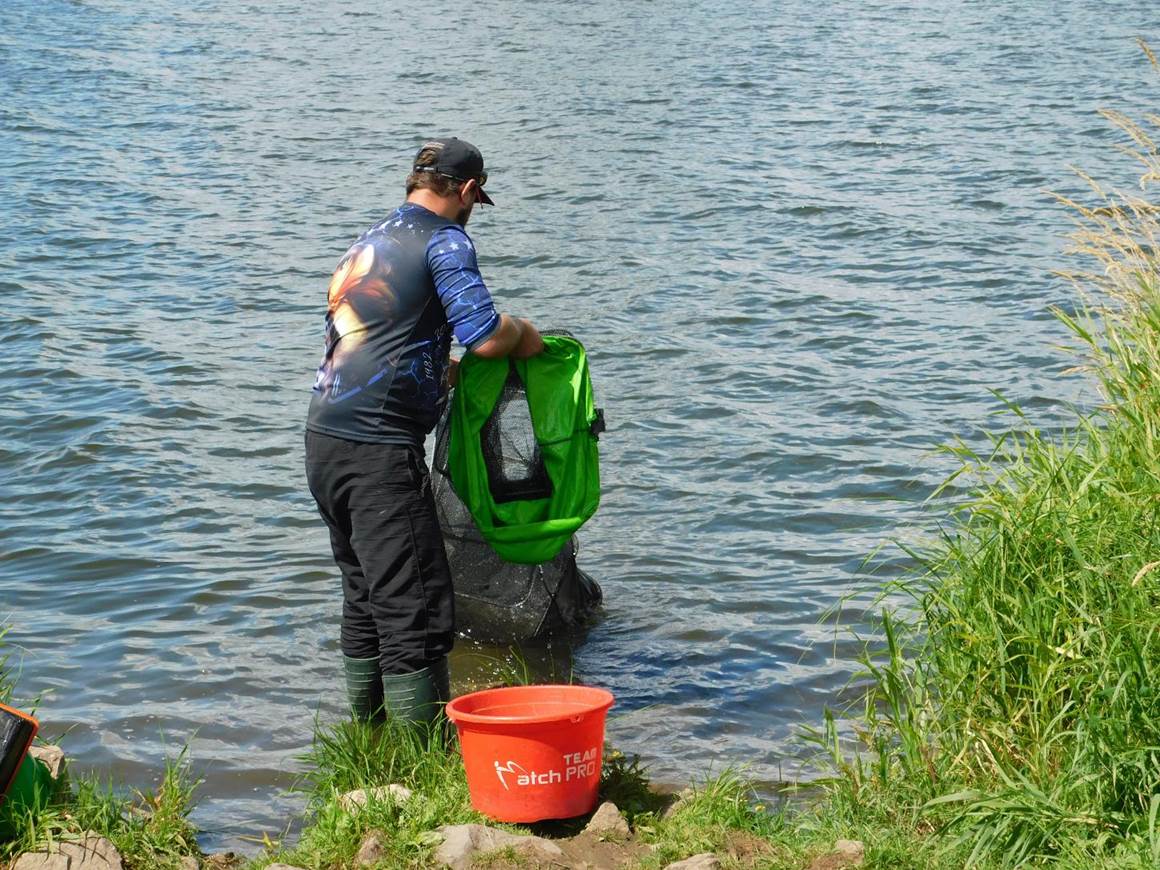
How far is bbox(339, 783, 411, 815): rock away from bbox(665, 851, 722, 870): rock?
35.1 inches

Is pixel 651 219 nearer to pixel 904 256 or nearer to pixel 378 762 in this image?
pixel 904 256

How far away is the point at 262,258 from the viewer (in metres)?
14.2

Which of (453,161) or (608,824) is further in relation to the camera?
(453,161)

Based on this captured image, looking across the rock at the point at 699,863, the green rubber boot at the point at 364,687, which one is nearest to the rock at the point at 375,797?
the green rubber boot at the point at 364,687

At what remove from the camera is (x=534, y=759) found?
4.60 meters

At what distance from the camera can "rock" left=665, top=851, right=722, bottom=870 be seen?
4.37 meters

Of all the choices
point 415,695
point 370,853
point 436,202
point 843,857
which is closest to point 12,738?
point 370,853

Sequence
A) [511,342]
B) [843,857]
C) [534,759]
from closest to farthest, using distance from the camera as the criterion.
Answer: [843,857]
[534,759]
[511,342]

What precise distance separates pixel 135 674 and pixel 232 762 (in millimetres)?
1054

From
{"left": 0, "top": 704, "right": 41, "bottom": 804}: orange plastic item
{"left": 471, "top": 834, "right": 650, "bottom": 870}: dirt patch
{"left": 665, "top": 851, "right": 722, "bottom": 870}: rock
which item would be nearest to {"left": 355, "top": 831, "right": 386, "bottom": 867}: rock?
{"left": 471, "top": 834, "right": 650, "bottom": 870}: dirt patch

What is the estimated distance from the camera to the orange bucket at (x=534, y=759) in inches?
179

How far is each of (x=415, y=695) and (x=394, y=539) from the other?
1.78 ft

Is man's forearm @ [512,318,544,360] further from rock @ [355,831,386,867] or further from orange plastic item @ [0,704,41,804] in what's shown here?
orange plastic item @ [0,704,41,804]

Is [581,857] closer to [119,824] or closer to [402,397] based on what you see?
[119,824]
